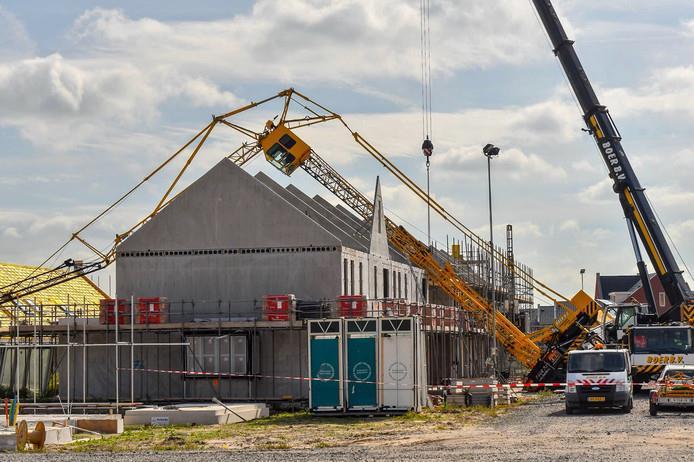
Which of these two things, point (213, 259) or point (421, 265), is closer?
point (213, 259)

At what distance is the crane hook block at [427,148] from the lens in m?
62.7

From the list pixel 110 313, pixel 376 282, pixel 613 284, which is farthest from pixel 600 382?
pixel 613 284

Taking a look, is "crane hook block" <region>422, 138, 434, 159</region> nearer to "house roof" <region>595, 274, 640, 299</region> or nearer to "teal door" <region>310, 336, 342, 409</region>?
"teal door" <region>310, 336, 342, 409</region>

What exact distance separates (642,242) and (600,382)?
11980mm

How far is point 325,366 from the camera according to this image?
39312mm

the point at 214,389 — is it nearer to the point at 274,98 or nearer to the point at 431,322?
the point at 431,322

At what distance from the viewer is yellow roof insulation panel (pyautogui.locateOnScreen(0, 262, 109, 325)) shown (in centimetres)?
5883

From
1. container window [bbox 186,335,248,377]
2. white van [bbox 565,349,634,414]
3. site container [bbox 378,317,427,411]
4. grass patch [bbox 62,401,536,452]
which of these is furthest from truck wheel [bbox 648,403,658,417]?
container window [bbox 186,335,248,377]

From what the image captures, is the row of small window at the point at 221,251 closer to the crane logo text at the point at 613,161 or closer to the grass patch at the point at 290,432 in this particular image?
the grass patch at the point at 290,432

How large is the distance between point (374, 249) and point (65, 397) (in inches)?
604

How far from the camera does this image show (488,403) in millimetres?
42531

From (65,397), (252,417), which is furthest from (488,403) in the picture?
(65,397)

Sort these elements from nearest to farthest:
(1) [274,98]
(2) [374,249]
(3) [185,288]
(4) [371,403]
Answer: (4) [371,403]
(3) [185,288]
(2) [374,249]
(1) [274,98]

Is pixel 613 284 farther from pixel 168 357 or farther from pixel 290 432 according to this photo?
pixel 290 432
